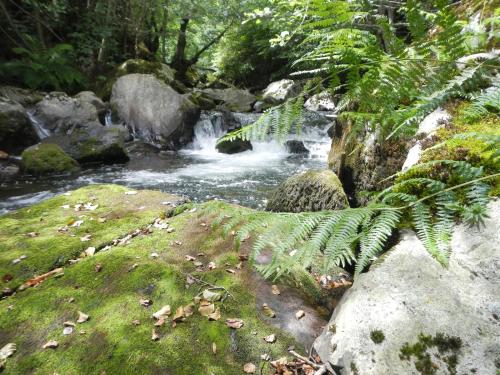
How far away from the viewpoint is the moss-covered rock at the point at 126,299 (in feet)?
7.39

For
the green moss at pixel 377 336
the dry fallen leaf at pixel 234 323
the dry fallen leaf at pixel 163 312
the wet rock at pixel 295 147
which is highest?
the wet rock at pixel 295 147

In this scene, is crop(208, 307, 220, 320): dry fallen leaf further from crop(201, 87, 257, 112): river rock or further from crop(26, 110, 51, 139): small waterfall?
crop(201, 87, 257, 112): river rock

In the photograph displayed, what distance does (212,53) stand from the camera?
1086 inches

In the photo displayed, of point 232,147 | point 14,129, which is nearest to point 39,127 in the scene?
point 14,129

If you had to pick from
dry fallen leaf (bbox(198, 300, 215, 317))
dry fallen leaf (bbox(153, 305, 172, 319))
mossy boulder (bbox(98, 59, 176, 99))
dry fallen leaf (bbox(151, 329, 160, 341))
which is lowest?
dry fallen leaf (bbox(151, 329, 160, 341))

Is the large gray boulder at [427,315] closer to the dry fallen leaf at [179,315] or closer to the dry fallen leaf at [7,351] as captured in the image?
the dry fallen leaf at [179,315]

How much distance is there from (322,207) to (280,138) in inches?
116

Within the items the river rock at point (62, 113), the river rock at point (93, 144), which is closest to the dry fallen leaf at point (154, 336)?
the river rock at point (93, 144)

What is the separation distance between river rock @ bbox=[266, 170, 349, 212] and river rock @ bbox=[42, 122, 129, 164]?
6.72m

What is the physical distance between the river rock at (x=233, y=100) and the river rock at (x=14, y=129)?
9326 mm

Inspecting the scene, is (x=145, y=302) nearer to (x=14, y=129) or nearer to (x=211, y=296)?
(x=211, y=296)

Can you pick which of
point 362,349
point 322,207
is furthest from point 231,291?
point 322,207

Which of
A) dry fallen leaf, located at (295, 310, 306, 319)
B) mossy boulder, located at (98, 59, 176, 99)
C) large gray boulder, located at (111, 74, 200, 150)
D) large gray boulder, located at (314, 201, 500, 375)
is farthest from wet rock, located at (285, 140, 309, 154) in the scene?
large gray boulder, located at (314, 201, 500, 375)

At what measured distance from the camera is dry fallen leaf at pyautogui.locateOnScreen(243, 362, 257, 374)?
2.21m
